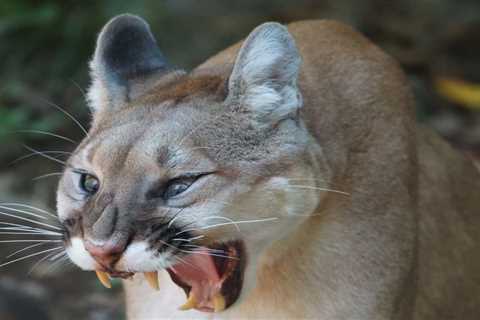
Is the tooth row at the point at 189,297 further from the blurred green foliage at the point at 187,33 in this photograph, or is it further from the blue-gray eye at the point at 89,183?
the blurred green foliage at the point at 187,33

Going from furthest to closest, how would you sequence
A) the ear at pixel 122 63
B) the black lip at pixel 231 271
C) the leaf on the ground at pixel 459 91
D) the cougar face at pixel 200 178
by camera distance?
1. the leaf on the ground at pixel 459 91
2. the ear at pixel 122 63
3. the black lip at pixel 231 271
4. the cougar face at pixel 200 178

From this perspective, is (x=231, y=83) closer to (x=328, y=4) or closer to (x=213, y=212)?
(x=213, y=212)

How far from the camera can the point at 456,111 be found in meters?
10.1

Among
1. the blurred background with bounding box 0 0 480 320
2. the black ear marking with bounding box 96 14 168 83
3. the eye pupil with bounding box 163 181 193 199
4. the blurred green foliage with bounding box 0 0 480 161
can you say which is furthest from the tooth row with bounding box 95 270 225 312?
the blurred green foliage with bounding box 0 0 480 161

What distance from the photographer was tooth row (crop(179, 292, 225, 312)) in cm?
453

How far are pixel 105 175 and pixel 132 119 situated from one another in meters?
0.34

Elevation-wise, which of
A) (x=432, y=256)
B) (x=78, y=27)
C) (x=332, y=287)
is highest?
(x=332, y=287)

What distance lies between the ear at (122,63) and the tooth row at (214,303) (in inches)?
33.1

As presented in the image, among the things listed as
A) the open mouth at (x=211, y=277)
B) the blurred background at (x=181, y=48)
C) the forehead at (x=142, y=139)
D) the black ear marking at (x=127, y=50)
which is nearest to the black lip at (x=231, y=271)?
the open mouth at (x=211, y=277)

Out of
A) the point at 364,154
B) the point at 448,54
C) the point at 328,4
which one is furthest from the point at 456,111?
the point at 364,154

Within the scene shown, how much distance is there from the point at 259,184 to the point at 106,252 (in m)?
0.67

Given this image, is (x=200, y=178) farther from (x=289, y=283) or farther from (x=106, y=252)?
(x=289, y=283)

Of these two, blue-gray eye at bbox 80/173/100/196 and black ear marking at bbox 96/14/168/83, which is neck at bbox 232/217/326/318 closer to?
blue-gray eye at bbox 80/173/100/196

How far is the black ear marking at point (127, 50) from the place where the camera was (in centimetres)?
491
